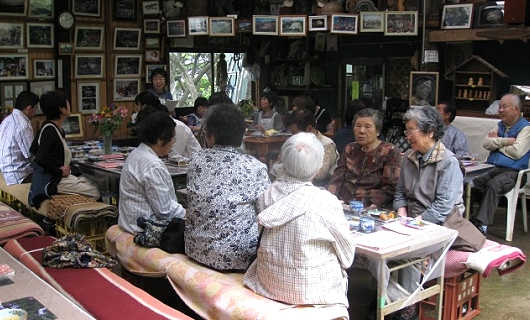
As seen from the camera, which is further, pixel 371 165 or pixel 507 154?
pixel 507 154

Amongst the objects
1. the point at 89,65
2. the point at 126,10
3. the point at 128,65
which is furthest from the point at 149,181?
the point at 126,10

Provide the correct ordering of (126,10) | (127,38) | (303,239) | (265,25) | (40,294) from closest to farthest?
(303,239) < (40,294) < (265,25) < (126,10) < (127,38)

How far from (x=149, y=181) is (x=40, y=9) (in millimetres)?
5108

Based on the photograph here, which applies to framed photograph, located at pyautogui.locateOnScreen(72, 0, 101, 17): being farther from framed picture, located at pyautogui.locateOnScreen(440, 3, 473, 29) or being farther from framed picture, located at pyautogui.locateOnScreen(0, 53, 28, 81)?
framed picture, located at pyautogui.locateOnScreen(440, 3, 473, 29)

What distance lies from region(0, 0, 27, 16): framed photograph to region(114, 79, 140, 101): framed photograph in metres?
1.72

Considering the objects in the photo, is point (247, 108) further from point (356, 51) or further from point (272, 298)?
point (272, 298)

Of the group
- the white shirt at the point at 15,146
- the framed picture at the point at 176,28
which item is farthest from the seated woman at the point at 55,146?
the framed picture at the point at 176,28

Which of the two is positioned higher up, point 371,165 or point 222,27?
point 222,27

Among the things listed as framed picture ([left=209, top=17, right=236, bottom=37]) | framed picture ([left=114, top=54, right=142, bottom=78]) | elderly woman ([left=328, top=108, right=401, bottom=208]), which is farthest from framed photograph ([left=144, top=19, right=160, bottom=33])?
elderly woman ([left=328, top=108, right=401, bottom=208])

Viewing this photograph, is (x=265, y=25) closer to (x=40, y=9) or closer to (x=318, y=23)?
(x=318, y=23)

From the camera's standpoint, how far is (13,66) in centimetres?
779

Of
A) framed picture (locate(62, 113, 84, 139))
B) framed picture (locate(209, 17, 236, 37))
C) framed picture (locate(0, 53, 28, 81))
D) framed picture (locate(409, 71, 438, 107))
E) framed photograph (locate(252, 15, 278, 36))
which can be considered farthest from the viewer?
framed picture (locate(209, 17, 236, 37))

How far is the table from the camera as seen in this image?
109 inches

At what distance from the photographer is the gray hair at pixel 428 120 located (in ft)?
13.1
